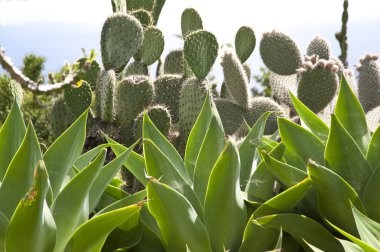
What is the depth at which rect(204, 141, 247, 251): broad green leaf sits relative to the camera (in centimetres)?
153

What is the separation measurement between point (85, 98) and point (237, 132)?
3.51 ft

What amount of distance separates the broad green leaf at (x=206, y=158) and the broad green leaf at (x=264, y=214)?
0.19 m

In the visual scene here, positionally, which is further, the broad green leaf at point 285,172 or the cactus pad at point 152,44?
the cactus pad at point 152,44

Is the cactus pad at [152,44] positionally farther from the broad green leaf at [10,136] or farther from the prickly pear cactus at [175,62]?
the broad green leaf at [10,136]

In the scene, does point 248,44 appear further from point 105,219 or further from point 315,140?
point 105,219

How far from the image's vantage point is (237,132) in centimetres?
402

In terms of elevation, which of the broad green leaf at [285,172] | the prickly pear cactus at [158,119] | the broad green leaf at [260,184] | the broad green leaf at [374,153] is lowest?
the prickly pear cactus at [158,119]

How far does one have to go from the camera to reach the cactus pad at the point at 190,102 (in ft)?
10.8

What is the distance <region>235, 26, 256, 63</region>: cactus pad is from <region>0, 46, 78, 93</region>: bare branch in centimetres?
315

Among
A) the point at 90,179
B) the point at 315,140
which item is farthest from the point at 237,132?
the point at 90,179

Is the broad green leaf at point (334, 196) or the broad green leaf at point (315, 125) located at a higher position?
the broad green leaf at point (315, 125)

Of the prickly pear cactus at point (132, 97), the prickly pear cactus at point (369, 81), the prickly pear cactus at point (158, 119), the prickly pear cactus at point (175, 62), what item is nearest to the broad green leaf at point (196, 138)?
the prickly pear cactus at point (158, 119)

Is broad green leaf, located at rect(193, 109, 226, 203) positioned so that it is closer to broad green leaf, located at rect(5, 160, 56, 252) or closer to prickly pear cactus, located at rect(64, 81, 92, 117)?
broad green leaf, located at rect(5, 160, 56, 252)

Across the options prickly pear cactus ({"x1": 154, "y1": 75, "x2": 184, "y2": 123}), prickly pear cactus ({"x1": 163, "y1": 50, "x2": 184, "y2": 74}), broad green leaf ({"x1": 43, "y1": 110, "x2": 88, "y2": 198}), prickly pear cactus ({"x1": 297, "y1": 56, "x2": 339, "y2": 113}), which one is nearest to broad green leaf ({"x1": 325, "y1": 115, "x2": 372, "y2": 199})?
broad green leaf ({"x1": 43, "y1": 110, "x2": 88, "y2": 198})
